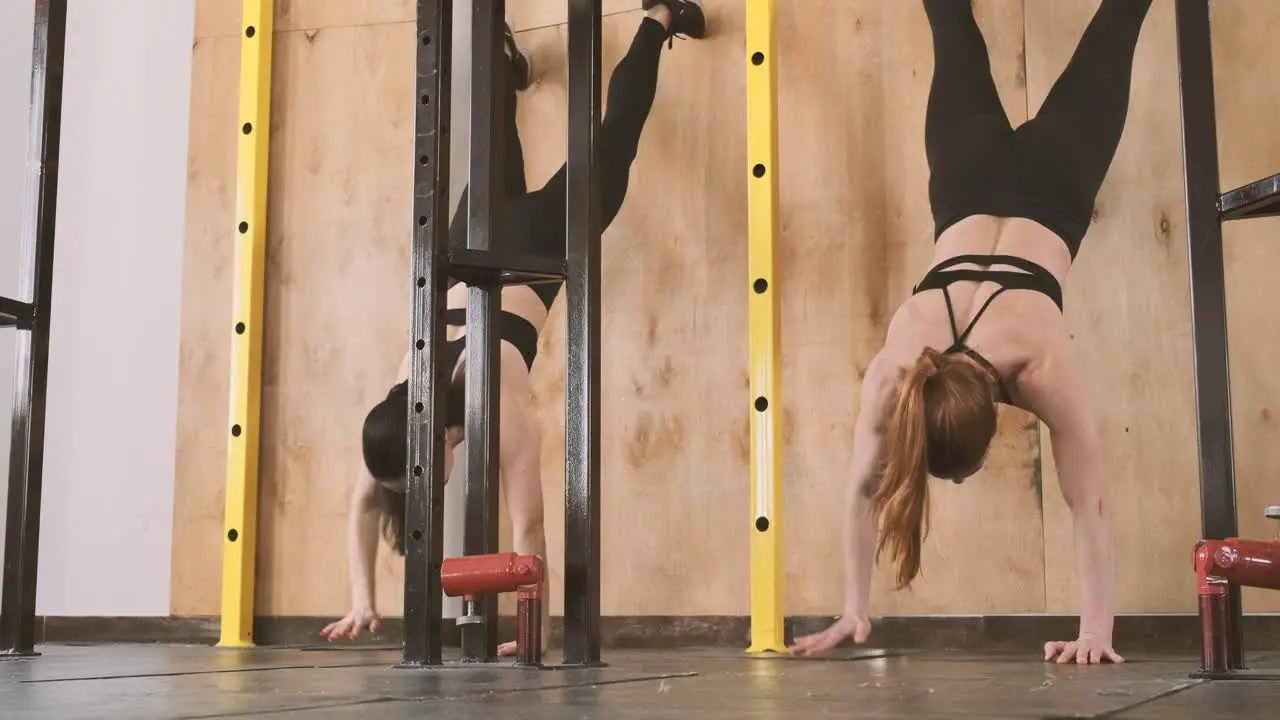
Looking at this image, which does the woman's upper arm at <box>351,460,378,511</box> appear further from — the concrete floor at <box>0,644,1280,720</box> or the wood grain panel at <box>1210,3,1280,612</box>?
the wood grain panel at <box>1210,3,1280,612</box>

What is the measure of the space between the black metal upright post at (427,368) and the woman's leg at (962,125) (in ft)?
3.99

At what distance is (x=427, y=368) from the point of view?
2.20 meters

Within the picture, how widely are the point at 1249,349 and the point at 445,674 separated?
1777 mm

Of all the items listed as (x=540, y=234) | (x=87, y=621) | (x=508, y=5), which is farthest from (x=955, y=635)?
(x=87, y=621)

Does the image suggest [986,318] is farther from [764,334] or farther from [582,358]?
[582,358]

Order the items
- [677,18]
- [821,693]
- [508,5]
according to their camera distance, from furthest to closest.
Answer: [508,5] → [677,18] → [821,693]

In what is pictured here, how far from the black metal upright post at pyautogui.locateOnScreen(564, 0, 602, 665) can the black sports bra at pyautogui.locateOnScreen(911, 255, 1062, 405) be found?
886 millimetres

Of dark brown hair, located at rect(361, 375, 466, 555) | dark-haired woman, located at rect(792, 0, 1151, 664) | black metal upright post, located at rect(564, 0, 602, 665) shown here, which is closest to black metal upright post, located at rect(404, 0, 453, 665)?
black metal upright post, located at rect(564, 0, 602, 665)

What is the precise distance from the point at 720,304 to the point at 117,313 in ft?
5.67

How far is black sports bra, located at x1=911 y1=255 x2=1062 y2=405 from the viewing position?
2.80m

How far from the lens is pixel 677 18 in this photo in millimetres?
3189

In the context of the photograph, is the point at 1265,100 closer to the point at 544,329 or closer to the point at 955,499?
the point at 955,499

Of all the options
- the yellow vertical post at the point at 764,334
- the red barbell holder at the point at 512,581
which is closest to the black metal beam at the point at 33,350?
the red barbell holder at the point at 512,581

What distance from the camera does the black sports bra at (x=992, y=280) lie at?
2801mm
